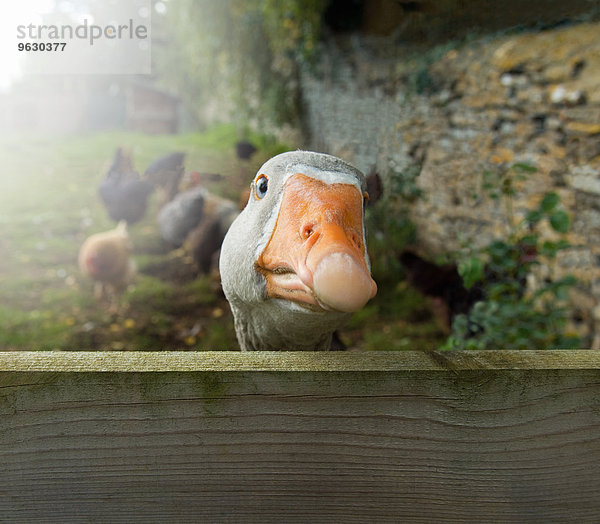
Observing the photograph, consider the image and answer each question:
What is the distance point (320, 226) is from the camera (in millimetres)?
793

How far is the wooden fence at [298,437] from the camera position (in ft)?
2.07

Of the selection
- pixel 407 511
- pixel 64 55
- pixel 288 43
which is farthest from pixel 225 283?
pixel 288 43

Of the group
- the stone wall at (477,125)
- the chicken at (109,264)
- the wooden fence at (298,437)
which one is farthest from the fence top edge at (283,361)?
the chicken at (109,264)

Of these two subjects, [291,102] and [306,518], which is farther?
[291,102]

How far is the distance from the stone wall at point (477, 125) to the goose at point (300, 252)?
1.11 meters

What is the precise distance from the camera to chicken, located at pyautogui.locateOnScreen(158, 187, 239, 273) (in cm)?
491

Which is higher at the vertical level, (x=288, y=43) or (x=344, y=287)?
(x=288, y=43)

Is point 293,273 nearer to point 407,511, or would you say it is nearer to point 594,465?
point 407,511

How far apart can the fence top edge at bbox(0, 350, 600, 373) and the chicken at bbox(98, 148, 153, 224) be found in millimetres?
5496

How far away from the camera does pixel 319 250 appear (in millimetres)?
740

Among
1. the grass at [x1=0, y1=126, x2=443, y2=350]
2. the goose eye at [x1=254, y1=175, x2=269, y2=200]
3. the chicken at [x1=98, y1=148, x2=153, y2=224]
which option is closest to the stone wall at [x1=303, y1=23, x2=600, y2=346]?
the grass at [x1=0, y1=126, x2=443, y2=350]

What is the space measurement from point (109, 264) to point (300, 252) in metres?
4.07

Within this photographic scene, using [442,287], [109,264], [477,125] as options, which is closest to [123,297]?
[109,264]

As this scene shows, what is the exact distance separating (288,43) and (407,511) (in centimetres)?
→ 511
